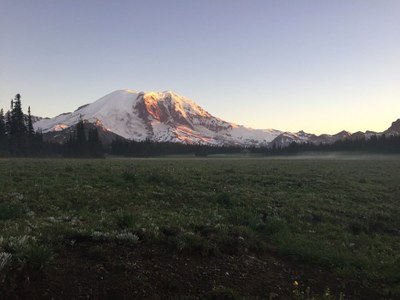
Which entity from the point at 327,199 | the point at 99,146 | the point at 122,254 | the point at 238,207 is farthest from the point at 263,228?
the point at 99,146

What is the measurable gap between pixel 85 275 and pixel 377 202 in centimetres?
2080

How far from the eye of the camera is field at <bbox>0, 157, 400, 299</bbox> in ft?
27.0

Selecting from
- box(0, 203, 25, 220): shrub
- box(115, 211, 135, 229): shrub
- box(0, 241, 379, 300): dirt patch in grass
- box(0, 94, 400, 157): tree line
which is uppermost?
box(0, 94, 400, 157): tree line

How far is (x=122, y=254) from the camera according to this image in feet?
31.4

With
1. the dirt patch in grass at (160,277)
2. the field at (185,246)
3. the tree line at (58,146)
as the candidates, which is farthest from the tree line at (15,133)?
the dirt patch in grass at (160,277)

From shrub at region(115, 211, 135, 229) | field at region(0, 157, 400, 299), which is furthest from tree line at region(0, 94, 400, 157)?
shrub at region(115, 211, 135, 229)

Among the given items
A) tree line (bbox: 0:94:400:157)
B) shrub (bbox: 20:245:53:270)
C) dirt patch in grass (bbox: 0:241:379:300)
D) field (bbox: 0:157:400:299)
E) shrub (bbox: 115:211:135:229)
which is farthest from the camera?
tree line (bbox: 0:94:400:157)

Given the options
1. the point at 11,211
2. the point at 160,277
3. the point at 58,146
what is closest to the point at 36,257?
the point at 160,277

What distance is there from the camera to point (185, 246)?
1079 cm

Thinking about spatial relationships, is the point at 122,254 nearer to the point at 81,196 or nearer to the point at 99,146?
the point at 81,196

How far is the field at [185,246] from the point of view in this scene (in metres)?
8.23

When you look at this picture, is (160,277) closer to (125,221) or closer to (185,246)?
(185,246)

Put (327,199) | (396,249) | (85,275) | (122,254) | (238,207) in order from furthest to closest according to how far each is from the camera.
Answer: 1. (327,199)
2. (238,207)
3. (396,249)
4. (122,254)
5. (85,275)

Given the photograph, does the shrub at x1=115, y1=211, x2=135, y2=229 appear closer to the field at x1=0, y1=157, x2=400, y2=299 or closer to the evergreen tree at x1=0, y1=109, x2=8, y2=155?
the field at x1=0, y1=157, x2=400, y2=299
